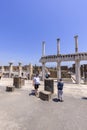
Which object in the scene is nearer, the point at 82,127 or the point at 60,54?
the point at 82,127

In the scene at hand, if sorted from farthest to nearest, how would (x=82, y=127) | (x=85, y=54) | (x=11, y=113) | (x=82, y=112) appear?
(x=85, y=54)
(x=82, y=112)
(x=11, y=113)
(x=82, y=127)

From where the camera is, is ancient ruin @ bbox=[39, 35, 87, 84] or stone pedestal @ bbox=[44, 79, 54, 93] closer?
stone pedestal @ bbox=[44, 79, 54, 93]

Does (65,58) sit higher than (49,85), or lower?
higher

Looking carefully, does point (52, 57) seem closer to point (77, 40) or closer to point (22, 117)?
point (77, 40)

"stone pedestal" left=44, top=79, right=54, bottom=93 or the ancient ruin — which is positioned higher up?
the ancient ruin

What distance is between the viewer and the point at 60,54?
25.9 metres

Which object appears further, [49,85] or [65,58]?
[65,58]

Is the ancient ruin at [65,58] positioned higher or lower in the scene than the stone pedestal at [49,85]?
higher

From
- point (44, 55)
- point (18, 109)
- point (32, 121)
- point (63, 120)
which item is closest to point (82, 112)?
point (63, 120)

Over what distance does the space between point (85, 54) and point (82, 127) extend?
739 inches

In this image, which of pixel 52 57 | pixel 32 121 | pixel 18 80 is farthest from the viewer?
pixel 52 57

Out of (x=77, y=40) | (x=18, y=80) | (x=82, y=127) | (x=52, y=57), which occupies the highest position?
(x=77, y=40)

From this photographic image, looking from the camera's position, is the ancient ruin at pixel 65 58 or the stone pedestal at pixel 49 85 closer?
the stone pedestal at pixel 49 85

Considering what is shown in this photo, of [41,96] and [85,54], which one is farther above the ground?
[85,54]
